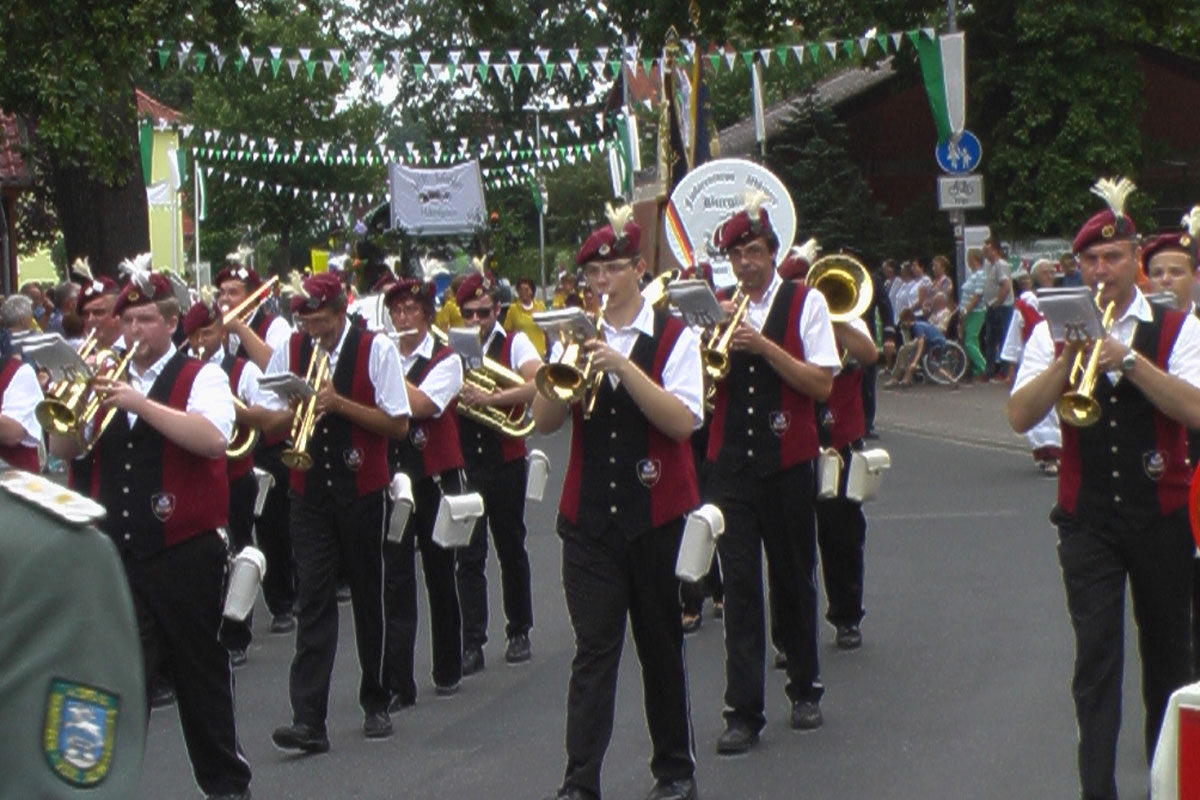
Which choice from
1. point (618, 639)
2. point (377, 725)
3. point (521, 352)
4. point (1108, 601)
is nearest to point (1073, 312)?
point (1108, 601)

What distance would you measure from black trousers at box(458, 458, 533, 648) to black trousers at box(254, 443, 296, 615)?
185 cm

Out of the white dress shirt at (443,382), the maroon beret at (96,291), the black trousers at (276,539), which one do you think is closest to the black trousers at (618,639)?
the white dress shirt at (443,382)

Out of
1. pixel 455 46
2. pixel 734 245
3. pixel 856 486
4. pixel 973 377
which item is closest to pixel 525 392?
pixel 856 486

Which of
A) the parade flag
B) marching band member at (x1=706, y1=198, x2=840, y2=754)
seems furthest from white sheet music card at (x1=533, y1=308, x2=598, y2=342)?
the parade flag

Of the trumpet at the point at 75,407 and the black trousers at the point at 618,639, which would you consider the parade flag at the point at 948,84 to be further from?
the trumpet at the point at 75,407

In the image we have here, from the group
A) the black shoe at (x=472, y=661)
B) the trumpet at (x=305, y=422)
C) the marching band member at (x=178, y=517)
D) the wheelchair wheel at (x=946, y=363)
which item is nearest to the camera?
the marching band member at (x=178, y=517)

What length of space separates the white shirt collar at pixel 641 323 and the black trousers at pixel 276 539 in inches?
214

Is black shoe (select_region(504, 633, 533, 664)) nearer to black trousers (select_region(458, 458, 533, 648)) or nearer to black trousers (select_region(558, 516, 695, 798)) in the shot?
black trousers (select_region(458, 458, 533, 648))

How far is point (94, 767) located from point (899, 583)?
1036 centimetres

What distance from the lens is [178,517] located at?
736cm

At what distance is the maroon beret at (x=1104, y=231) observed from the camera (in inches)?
267

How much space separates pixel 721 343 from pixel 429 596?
240cm

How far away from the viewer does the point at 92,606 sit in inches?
93.7

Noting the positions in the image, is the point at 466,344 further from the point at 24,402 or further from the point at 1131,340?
the point at 1131,340
